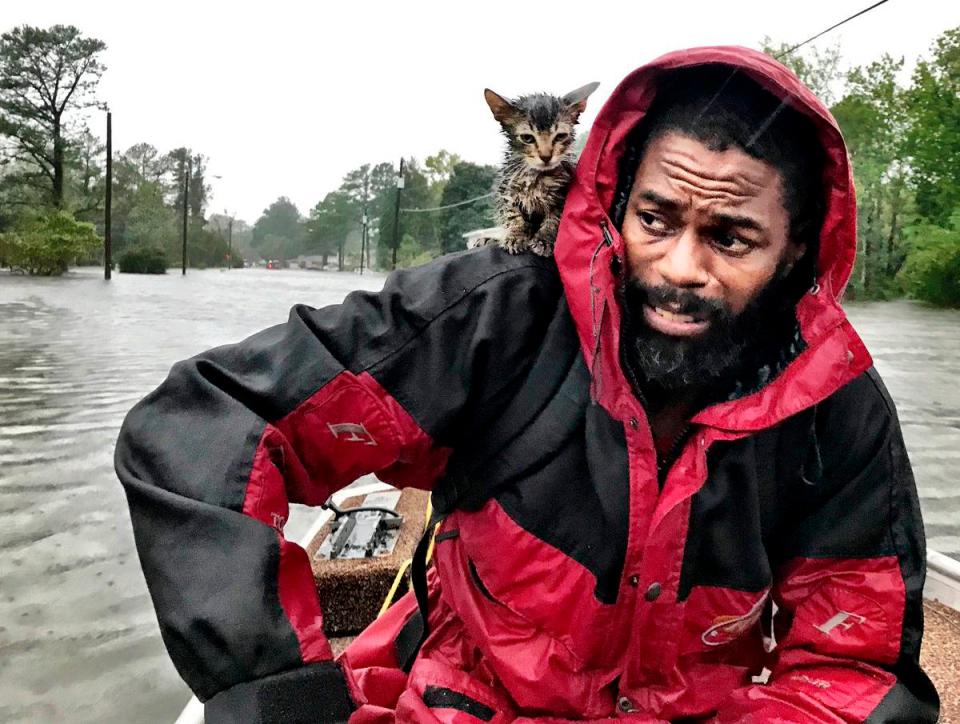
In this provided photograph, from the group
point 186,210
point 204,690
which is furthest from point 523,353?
point 186,210

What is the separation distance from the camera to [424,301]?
0.97 m

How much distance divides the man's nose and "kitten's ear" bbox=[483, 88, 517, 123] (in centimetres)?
66

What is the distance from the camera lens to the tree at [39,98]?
29.9ft

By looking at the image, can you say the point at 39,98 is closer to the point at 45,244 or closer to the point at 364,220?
the point at 45,244

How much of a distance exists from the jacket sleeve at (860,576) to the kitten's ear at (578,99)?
893 millimetres

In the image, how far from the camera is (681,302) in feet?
3.38

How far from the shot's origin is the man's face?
39.6 inches

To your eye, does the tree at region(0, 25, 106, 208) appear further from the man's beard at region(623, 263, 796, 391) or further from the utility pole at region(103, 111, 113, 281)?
the man's beard at region(623, 263, 796, 391)

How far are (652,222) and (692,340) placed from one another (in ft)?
0.71

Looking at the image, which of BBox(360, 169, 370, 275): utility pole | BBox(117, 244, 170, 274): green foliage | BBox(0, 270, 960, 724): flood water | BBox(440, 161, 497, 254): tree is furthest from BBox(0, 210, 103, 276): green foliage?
BBox(440, 161, 497, 254): tree

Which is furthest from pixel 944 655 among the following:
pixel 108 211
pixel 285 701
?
pixel 108 211

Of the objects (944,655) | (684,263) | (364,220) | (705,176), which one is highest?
(364,220)

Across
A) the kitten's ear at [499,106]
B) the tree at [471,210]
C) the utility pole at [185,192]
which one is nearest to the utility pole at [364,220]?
the tree at [471,210]

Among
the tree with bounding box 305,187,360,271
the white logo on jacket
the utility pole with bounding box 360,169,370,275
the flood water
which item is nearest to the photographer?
the white logo on jacket
